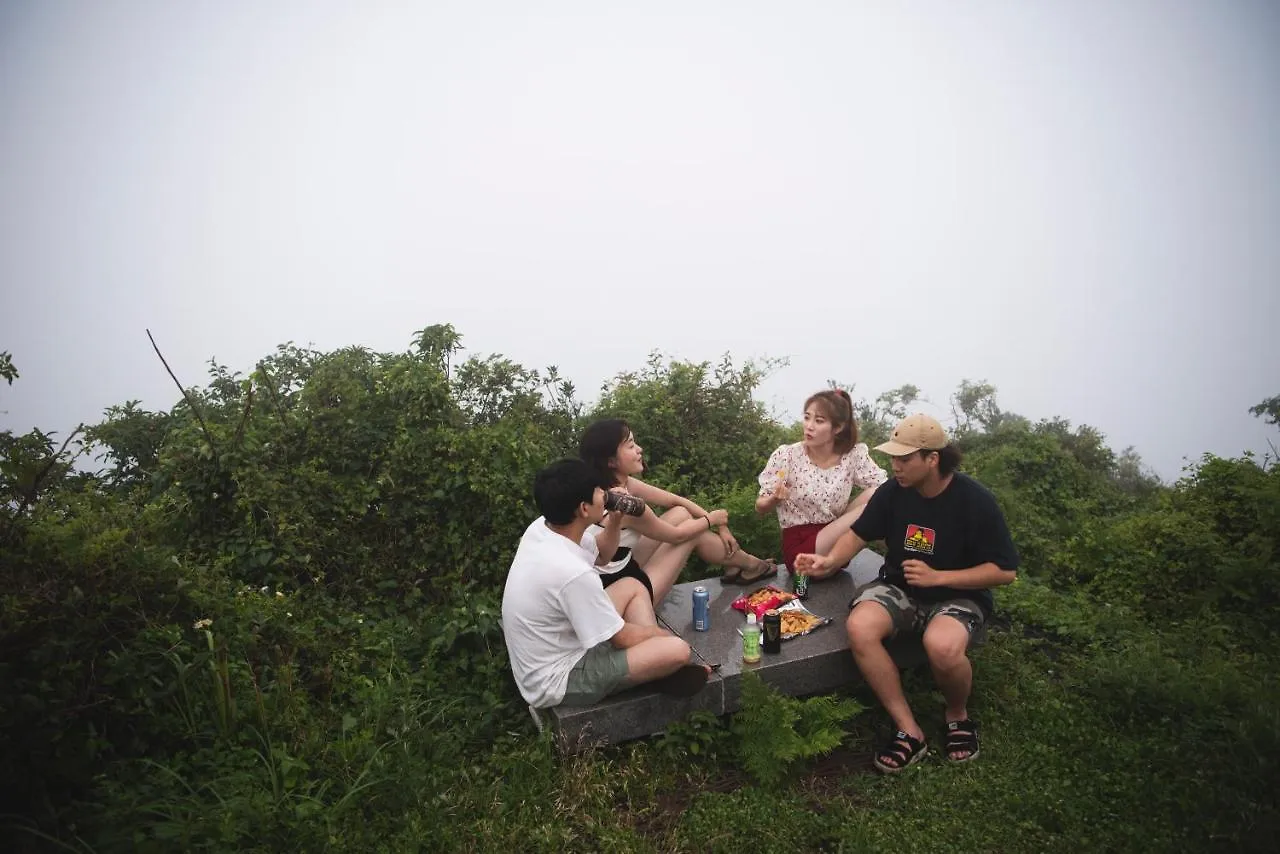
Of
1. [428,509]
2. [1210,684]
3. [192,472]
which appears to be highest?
[192,472]

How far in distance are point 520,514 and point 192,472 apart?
226cm

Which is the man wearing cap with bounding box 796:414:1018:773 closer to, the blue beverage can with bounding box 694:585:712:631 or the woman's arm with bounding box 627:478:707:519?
the blue beverage can with bounding box 694:585:712:631

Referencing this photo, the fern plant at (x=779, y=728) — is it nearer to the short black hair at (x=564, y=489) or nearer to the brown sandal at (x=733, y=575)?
the short black hair at (x=564, y=489)

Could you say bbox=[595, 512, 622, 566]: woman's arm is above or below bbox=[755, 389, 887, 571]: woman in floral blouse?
above

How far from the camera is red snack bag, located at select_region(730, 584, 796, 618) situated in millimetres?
4508

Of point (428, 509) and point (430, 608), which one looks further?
point (428, 509)

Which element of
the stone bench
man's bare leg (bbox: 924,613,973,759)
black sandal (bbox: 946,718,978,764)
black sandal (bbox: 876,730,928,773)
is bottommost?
black sandal (bbox: 946,718,978,764)

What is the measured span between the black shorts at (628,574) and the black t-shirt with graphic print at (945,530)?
4.66 ft

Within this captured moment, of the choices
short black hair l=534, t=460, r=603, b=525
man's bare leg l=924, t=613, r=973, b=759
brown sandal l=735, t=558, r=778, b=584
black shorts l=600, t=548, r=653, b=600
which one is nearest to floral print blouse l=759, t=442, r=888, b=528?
brown sandal l=735, t=558, r=778, b=584

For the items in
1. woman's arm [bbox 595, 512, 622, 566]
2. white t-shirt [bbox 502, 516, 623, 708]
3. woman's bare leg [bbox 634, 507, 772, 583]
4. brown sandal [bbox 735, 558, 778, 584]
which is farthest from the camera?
brown sandal [bbox 735, 558, 778, 584]

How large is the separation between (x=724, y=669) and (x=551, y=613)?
1.08 m

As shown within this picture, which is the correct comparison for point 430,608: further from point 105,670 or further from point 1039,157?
point 1039,157

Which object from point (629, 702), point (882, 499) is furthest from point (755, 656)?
point (882, 499)

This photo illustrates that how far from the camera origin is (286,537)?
15.3 feet
